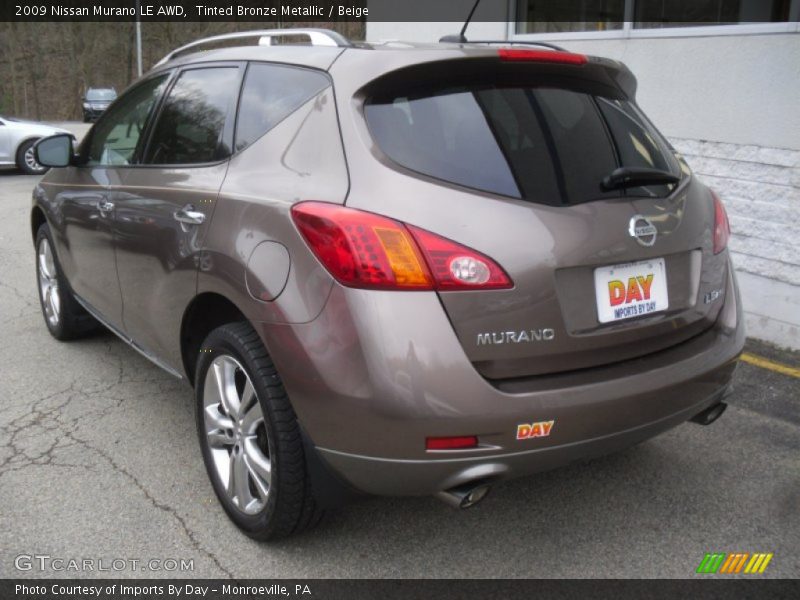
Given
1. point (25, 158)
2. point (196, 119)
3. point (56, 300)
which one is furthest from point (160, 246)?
point (25, 158)

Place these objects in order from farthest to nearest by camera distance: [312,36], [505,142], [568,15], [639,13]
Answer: [568,15]
[639,13]
[312,36]
[505,142]

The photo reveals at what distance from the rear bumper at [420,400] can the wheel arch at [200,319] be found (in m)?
0.44

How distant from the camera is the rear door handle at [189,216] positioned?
2896 mm

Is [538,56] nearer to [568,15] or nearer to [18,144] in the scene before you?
[568,15]

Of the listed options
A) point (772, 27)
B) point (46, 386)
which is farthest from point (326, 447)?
point (772, 27)

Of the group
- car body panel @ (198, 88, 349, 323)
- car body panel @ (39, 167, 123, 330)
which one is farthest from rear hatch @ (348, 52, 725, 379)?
car body panel @ (39, 167, 123, 330)

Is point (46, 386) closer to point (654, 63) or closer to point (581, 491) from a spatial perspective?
point (581, 491)

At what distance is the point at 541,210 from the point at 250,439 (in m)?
1.28

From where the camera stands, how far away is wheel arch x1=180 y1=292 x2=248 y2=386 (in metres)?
2.85

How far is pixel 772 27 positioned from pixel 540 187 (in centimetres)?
374

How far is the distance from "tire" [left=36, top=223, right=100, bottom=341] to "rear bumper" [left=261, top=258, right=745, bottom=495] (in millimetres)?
2821

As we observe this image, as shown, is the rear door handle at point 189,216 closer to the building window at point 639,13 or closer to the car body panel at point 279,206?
the car body panel at point 279,206

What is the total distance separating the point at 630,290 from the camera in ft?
8.04

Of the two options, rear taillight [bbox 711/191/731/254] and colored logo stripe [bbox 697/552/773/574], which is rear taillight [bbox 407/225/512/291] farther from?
colored logo stripe [bbox 697/552/773/574]
